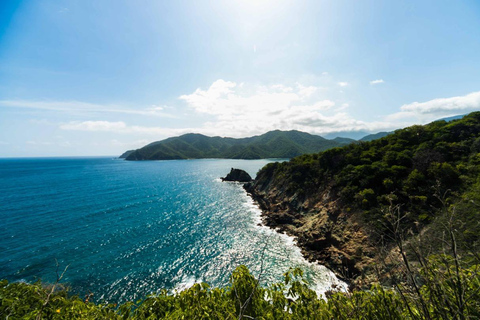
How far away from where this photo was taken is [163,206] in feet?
188

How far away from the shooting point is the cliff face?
26.1 metres

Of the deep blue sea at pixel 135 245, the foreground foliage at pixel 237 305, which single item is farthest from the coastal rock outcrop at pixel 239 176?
the foreground foliage at pixel 237 305

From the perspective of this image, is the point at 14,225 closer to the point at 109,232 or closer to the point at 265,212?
the point at 109,232

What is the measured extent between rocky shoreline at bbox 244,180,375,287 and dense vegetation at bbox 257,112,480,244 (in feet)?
7.58

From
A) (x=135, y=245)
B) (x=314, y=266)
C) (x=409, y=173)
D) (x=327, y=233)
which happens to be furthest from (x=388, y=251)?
(x=135, y=245)

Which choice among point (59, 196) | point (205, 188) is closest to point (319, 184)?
A: point (205, 188)

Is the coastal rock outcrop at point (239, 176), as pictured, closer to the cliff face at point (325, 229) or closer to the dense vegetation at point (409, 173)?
the cliff face at point (325, 229)

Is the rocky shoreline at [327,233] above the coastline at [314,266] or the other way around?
above

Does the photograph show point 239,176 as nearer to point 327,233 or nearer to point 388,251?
point 327,233

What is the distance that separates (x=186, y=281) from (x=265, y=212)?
99.7ft

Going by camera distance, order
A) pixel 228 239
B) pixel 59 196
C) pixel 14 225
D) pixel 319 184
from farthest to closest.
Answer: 1. pixel 59 196
2. pixel 319 184
3. pixel 14 225
4. pixel 228 239

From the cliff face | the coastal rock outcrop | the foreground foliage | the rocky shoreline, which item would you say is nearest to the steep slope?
the rocky shoreline

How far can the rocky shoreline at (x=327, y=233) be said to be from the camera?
25734 mm

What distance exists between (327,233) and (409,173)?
17.5 m
